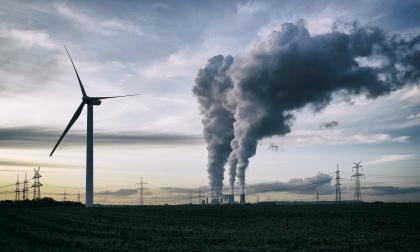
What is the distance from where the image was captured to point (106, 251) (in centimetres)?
3183

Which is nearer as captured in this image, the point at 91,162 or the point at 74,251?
the point at 74,251

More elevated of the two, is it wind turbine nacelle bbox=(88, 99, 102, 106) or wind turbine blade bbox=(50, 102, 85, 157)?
wind turbine nacelle bbox=(88, 99, 102, 106)

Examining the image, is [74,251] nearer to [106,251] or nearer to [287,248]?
[106,251]

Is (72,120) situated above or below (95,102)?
below

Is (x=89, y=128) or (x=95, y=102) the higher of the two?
(x=95, y=102)

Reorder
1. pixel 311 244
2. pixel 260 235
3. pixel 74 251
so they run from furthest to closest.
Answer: pixel 260 235
pixel 311 244
pixel 74 251

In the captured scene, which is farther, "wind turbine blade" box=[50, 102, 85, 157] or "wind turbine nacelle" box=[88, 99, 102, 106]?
"wind turbine nacelle" box=[88, 99, 102, 106]

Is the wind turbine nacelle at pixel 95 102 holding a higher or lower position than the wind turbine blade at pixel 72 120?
higher

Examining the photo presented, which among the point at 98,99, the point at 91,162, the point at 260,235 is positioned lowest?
the point at 260,235

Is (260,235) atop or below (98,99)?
below

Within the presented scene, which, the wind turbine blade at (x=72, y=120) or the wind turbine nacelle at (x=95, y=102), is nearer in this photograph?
the wind turbine blade at (x=72, y=120)

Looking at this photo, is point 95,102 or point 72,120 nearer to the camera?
point 72,120

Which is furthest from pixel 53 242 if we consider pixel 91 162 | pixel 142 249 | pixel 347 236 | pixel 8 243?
pixel 91 162

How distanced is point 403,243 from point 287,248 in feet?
32.7
